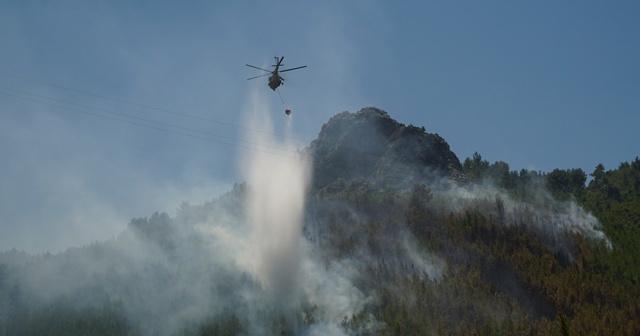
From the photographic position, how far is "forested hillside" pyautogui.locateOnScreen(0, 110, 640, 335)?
102 metres

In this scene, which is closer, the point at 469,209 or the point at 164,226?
the point at 469,209

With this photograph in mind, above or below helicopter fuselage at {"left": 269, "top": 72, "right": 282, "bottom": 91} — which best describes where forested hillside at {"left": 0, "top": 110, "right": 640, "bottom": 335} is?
below

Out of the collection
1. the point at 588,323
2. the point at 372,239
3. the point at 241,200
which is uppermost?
the point at 241,200

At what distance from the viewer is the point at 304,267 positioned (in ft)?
420

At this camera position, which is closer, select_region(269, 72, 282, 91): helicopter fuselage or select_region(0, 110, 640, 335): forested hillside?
select_region(269, 72, 282, 91): helicopter fuselage

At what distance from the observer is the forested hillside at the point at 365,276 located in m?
102

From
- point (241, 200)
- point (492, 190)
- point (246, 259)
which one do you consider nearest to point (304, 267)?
point (246, 259)

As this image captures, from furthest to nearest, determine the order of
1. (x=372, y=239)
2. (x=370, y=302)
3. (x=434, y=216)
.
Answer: (x=434, y=216)
(x=372, y=239)
(x=370, y=302)

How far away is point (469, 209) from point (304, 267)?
52515 millimetres

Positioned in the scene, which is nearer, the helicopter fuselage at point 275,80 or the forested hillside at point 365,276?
the helicopter fuselage at point 275,80

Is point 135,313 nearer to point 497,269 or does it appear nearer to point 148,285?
point 148,285

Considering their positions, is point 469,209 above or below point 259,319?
above

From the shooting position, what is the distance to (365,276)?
120 metres

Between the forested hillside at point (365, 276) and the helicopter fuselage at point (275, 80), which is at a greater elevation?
the helicopter fuselage at point (275, 80)
